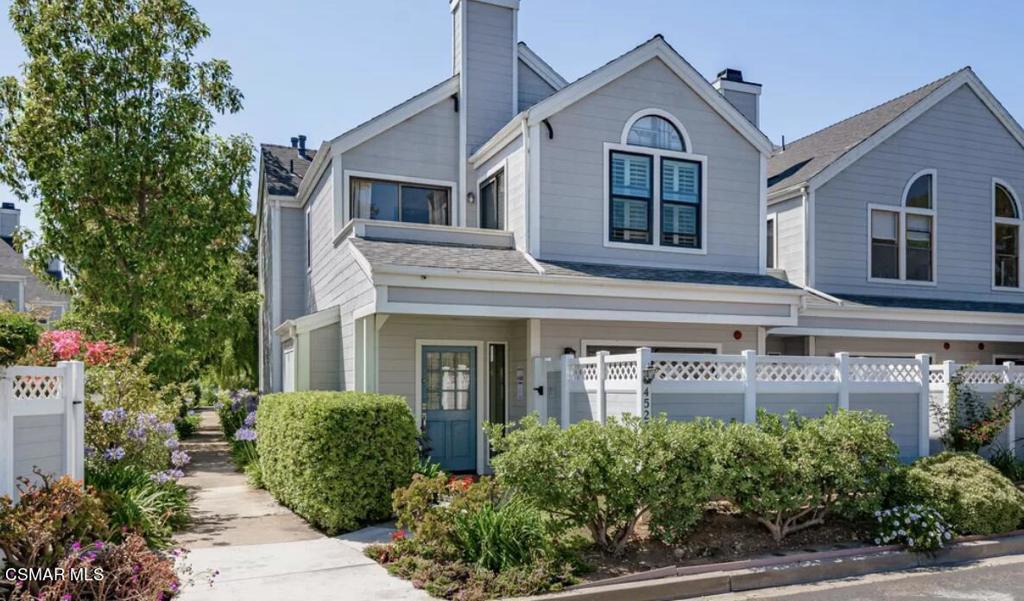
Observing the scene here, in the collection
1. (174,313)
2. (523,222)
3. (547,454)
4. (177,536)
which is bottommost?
(177,536)

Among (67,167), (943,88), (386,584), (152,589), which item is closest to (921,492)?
(386,584)

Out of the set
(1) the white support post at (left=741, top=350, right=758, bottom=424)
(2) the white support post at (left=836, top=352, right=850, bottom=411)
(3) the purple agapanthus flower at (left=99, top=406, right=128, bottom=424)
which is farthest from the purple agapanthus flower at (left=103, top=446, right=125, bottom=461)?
(2) the white support post at (left=836, top=352, right=850, bottom=411)

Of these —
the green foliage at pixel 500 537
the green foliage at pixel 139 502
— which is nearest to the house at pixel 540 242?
the green foliage at pixel 139 502

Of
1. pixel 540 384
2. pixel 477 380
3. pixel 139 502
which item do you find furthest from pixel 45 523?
pixel 477 380

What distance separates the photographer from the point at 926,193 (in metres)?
16.2

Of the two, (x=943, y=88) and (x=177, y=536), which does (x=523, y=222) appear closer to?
(x=177, y=536)

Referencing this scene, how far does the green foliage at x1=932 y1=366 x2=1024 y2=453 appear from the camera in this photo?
11.5 meters

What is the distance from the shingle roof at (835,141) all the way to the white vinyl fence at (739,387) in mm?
5641

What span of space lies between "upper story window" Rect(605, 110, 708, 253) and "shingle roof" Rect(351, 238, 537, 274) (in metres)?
2.03

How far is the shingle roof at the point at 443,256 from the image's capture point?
10719 millimetres

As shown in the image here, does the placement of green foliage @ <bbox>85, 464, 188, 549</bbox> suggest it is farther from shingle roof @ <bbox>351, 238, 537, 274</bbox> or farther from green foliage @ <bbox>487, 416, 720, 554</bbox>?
shingle roof @ <bbox>351, 238, 537, 274</bbox>

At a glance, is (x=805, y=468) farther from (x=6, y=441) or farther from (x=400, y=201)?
(x=400, y=201)

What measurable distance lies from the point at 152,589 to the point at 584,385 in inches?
252

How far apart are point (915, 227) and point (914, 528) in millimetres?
9471
